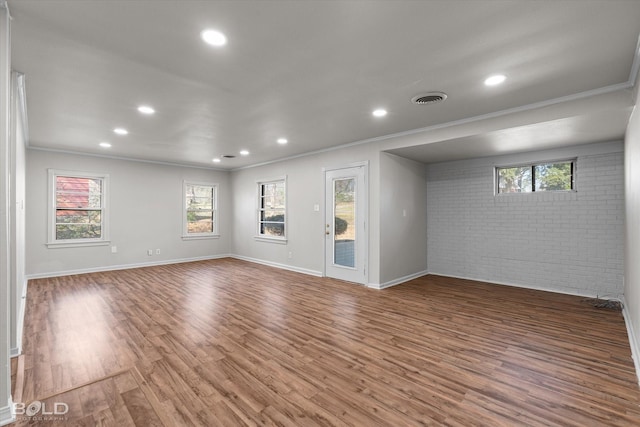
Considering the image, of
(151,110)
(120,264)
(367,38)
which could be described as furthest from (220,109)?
(120,264)

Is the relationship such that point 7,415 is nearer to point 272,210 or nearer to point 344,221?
point 344,221

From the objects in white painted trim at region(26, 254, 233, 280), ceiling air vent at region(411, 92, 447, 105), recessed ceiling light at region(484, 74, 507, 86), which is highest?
ceiling air vent at region(411, 92, 447, 105)

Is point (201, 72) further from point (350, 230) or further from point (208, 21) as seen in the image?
point (350, 230)

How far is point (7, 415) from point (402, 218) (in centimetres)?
532

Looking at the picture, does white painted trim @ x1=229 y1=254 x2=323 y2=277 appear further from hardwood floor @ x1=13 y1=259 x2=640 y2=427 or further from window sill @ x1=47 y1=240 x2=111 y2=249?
window sill @ x1=47 y1=240 x2=111 y2=249

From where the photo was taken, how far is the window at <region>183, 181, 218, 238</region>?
802 centimetres

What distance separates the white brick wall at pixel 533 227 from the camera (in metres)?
4.46

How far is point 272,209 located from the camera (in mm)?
7543

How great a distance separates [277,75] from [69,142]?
489cm

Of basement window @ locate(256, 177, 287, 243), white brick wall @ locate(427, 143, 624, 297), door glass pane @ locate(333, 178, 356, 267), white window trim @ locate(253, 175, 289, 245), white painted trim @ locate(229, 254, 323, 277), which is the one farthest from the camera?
basement window @ locate(256, 177, 287, 243)

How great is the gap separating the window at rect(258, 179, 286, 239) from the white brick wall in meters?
3.32

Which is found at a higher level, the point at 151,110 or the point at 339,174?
the point at 151,110

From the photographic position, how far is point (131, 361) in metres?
2.63

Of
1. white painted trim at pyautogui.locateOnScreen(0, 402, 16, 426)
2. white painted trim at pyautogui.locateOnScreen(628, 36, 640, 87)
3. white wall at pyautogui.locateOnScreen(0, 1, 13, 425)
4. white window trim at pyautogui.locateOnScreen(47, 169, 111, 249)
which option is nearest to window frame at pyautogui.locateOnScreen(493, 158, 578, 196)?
white painted trim at pyautogui.locateOnScreen(628, 36, 640, 87)
